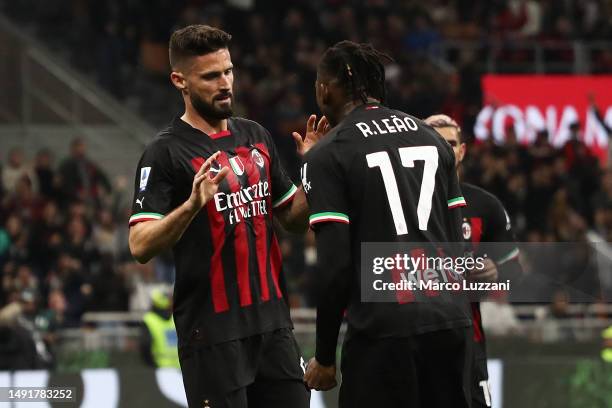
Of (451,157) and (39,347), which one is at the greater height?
(451,157)

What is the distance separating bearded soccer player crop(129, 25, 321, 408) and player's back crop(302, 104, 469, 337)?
0.56 m

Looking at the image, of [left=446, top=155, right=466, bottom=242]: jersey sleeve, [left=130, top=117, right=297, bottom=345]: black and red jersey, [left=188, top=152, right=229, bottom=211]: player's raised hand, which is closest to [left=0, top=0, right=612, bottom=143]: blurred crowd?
[left=130, top=117, right=297, bottom=345]: black and red jersey

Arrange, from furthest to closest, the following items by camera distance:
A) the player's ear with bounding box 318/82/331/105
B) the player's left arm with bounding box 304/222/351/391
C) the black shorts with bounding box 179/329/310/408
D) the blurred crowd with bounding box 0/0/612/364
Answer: the blurred crowd with bounding box 0/0/612/364
the black shorts with bounding box 179/329/310/408
the player's ear with bounding box 318/82/331/105
the player's left arm with bounding box 304/222/351/391

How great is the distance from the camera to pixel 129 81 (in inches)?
798

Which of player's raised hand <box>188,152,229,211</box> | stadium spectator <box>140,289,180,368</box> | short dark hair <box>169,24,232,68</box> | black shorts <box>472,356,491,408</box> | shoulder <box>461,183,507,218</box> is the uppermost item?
short dark hair <box>169,24,232,68</box>

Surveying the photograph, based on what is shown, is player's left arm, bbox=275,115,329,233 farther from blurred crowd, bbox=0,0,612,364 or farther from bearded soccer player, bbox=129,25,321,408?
blurred crowd, bbox=0,0,612,364

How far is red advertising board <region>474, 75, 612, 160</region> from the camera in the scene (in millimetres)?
20109

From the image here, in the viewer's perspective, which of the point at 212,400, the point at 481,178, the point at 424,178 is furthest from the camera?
the point at 481,178

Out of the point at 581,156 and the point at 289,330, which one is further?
the point at 581,156

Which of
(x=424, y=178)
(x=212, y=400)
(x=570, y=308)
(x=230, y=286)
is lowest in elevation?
(x=570, y=308)

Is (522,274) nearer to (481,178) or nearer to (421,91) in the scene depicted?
(481,178)

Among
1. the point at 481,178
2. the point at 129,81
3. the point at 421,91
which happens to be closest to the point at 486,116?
the point at 421,91

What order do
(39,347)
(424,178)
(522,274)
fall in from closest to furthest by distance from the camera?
(424,178) → (522,274) → (39,347)

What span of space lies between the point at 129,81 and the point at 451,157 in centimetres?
1525
